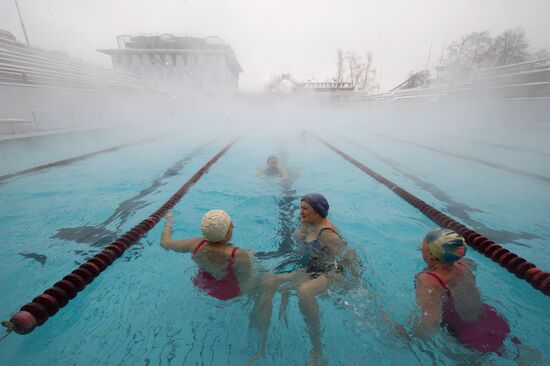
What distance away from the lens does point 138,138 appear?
1171 centimetres

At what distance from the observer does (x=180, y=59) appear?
129 ft

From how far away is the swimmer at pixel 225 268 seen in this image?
197 centimetres

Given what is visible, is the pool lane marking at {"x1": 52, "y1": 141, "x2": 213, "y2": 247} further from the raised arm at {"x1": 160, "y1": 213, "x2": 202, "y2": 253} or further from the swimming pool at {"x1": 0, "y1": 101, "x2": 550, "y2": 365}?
the raised arm at {"x1": 160, "y1": 213, "x2": 202, "y2": 253}

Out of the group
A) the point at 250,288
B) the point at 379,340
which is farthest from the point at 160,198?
the point at 379,340

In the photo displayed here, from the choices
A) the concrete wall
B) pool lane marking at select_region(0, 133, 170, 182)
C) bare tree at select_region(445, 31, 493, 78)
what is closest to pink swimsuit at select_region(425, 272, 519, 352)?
pool lane marking at select_region(0, 133, 170, 182)

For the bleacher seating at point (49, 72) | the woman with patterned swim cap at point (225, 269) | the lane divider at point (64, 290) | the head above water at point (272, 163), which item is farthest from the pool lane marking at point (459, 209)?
the bleacher seating at point (49, 72)

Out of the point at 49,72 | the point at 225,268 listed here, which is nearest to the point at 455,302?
the point at 225,268

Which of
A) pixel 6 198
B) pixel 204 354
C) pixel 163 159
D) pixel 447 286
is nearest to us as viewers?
pixel 447 286

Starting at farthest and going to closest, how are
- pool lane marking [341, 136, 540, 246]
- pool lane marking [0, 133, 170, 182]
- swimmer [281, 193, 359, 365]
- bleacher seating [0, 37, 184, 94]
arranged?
1. bleacher seating [0, 37, 184, 94]
2. pool lane marking [0, 133, 170, 182]
3. pool lane marking [341, 136, 540, 246]
4. swimmer [281, 193, 359, 365]

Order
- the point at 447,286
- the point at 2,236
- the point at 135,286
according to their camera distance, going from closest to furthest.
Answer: the point at 447,286, the point at 135,286, the point at 2,236

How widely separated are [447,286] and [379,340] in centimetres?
68

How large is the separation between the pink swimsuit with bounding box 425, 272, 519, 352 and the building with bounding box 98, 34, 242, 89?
40791 millimetres

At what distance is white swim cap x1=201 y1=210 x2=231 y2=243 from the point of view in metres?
1.94

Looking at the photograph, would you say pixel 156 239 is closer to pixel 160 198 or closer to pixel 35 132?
pixel 160 198
